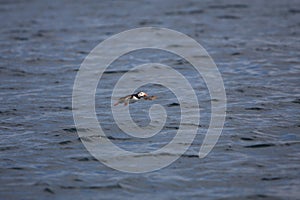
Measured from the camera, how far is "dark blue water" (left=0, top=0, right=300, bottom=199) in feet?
33.8

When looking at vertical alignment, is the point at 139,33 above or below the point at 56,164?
above

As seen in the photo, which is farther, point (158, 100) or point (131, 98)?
point (158, 100)

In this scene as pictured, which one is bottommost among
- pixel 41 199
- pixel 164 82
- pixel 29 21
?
pixel 41 199

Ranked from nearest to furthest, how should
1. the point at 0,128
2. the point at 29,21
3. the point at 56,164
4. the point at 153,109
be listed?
the point at 56,164, the point at 0,128, the point at 153,109, the point at 29,21

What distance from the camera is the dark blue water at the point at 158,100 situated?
1030 cm

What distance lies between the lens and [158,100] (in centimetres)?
1462

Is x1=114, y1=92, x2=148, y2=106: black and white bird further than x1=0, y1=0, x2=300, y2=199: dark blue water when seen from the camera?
Yes

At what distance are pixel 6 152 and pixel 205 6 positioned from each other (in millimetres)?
14843

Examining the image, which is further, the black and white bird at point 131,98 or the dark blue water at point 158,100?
the black and white bird at point 131,98

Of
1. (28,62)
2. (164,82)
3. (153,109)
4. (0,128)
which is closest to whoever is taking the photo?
(0,128)

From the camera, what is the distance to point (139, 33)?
21891 millimetres

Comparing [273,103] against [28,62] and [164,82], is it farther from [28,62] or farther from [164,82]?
[28,62]

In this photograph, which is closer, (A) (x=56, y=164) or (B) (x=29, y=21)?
(A) (x=56, y=164)

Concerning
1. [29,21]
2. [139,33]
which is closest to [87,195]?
[139,33]
